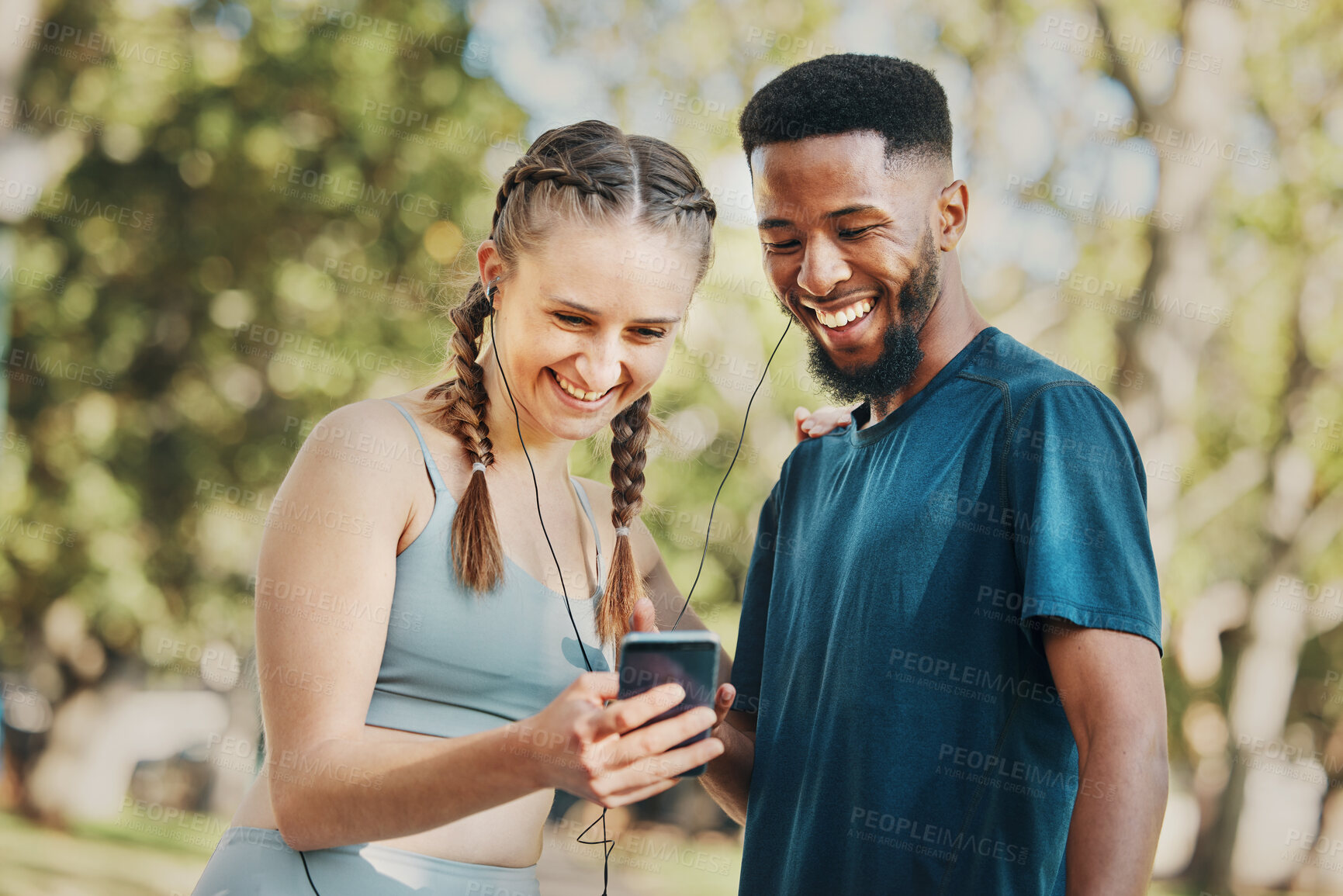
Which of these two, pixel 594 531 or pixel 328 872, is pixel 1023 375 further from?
pixel 328 872

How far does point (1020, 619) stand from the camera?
2094 mm

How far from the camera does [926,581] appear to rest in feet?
7.50

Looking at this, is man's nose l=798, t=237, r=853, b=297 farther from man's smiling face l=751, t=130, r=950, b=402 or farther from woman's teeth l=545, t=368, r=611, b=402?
→ woman's teeth l=545, t=368, r=611, b=402

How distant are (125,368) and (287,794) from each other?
8.84m

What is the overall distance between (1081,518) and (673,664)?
82 cm

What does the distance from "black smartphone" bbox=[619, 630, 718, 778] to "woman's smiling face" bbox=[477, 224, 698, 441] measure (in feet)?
2.25

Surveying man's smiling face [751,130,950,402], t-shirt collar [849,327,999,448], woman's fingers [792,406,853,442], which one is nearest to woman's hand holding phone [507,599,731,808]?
t-shirt collar [849,327,999,448]

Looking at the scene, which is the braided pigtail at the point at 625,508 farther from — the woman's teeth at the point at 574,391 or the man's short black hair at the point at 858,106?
the man's short black hair at the point at 858,106

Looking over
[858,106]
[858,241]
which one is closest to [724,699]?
[858,241]

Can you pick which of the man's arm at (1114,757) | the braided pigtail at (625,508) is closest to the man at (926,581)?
the man's arm at (1114,757)

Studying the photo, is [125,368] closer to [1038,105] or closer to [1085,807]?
[1038,105]

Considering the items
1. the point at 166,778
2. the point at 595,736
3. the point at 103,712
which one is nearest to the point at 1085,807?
the point at 595,736

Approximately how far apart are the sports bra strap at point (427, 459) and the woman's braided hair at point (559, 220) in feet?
0.21

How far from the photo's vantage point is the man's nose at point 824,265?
246 cm
